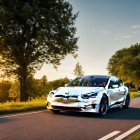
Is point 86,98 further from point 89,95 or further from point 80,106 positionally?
point 80,106

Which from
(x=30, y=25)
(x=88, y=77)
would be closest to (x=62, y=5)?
(x=30, y=25)

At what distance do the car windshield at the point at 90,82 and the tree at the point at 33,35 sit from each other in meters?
12.3

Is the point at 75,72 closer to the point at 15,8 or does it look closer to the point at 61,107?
the point at 15,8

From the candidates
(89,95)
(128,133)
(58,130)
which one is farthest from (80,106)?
(128,133)

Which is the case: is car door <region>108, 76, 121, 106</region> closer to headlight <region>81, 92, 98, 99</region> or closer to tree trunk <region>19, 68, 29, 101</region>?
headlight <region>81, 92, 98, 99</region>

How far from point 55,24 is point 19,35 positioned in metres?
3.76

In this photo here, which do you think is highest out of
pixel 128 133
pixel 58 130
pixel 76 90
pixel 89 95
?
pixel 76 90

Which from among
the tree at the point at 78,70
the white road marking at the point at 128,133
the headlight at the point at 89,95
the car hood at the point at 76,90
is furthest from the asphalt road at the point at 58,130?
the tree at the point at 78,70

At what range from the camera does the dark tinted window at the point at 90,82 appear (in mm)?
10645

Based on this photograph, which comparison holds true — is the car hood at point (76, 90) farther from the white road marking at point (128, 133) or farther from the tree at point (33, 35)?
the tree at point (33, 35)

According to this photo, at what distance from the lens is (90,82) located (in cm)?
1098

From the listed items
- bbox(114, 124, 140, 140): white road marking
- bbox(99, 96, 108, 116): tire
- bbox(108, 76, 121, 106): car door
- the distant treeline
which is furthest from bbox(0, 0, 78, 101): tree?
bbox(114, 124, 140, 140): white road marking

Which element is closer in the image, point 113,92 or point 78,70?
point 113,92

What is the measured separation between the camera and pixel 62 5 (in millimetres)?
25859
